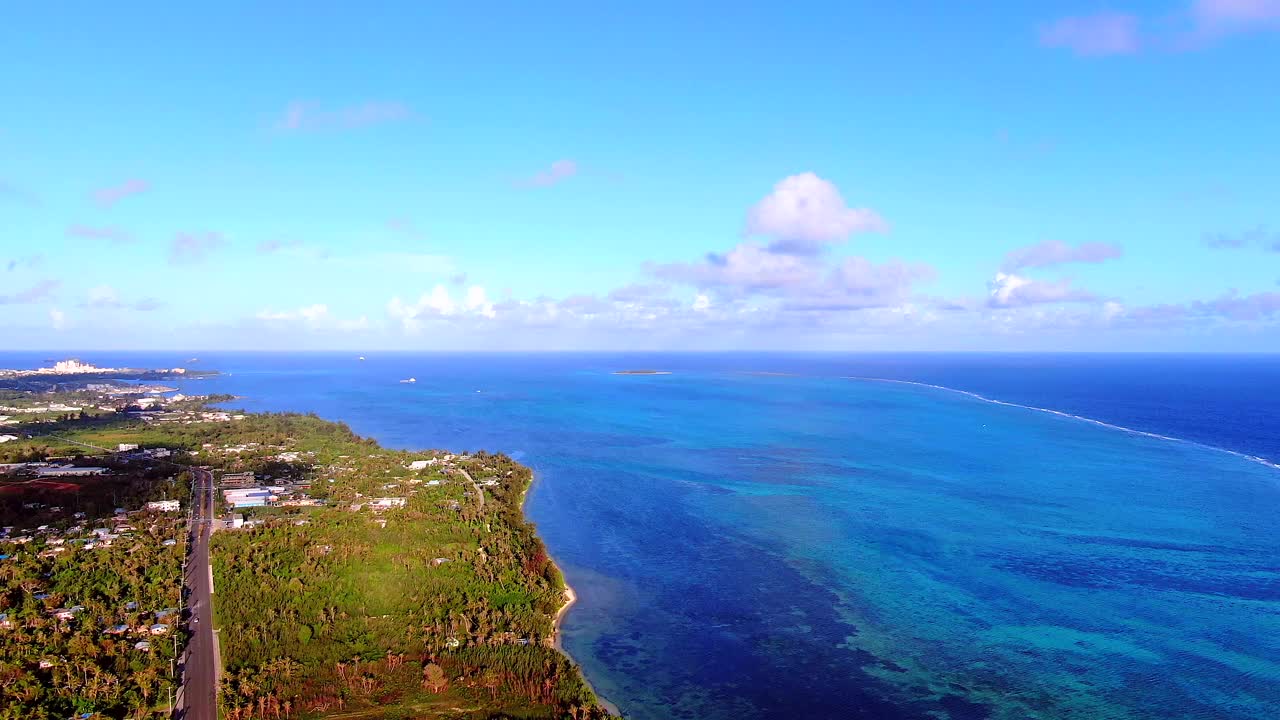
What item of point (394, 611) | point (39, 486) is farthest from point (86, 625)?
point (39, 486)


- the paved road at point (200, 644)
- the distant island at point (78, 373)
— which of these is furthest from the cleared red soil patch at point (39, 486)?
the distant island at point (78, 373)

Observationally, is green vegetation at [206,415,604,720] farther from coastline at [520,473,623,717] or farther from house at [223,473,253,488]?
house at [223,473,253,488]

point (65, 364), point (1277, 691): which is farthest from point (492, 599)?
point (65, 364)

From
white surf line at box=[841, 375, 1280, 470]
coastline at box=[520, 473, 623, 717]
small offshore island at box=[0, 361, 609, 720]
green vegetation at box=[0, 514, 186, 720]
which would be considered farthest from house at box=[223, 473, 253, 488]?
white surf line at box=[841, 375, 1280, 470]

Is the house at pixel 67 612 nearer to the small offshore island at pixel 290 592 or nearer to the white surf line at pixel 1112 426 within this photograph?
the small offshore island at pixel 290 592

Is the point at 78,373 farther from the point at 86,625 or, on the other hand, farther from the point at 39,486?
the point at 86,625

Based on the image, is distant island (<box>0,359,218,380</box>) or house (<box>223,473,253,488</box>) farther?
distant island (<box>0,359,218,380</box>)

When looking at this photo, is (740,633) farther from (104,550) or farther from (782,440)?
(782,440)
